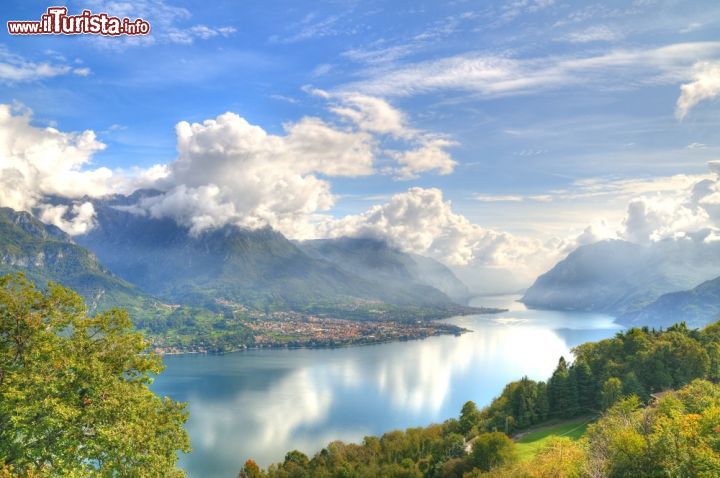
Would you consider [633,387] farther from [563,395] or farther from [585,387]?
[563,395]

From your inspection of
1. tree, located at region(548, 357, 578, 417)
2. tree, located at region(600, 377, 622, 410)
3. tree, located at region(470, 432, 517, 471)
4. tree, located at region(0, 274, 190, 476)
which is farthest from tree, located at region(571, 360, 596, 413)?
tree, located at region(0, 274, 190, 476)

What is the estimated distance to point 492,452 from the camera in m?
35.2

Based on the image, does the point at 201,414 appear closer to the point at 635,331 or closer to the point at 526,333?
the point at 635,331

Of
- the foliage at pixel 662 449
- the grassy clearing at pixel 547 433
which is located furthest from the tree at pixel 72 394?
the grassy clearing at pixel 547 433

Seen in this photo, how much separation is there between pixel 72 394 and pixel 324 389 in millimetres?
95520

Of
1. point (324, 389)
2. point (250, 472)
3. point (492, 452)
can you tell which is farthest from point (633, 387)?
point (324, 389)

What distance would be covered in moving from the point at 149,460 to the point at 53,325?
16.0ft

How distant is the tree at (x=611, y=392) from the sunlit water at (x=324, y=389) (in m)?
38.3

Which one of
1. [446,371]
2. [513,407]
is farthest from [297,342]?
[513,407]

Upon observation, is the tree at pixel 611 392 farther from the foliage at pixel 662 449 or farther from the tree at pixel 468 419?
the foliage at pixel 662 449

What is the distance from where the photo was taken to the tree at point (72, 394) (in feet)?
41.0

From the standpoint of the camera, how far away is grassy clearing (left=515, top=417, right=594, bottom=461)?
39469 millimetres

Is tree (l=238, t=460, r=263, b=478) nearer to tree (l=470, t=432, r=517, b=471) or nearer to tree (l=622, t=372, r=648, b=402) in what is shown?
tree (l=470, t=432, r=517, b=471)

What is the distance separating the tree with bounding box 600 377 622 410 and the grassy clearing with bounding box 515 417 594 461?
7.80ft
